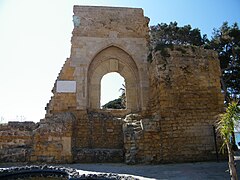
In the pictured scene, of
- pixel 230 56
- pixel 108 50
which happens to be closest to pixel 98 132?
pixel 108 50

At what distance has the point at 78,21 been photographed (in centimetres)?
1128

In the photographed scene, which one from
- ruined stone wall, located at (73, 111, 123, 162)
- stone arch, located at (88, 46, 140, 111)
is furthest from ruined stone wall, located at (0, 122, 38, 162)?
stone arch, located at (88, 46, 140, 111)

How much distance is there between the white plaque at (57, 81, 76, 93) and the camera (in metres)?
10.1

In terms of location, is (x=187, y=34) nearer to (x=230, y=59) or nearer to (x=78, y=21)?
(x=230, y=59)

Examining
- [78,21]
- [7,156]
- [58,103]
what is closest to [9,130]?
[7,156]

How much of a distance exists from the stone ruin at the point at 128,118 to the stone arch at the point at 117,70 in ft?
0.17

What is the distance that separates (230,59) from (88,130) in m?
11.6

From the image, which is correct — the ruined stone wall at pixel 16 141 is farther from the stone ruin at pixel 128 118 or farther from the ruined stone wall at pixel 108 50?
the ruined stone wall at pixel 108 50

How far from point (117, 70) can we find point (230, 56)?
9.08 m

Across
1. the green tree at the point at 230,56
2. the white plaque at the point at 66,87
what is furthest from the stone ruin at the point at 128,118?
the green tree at the point at 230,56

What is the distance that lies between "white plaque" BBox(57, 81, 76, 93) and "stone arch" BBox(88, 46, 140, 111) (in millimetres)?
932

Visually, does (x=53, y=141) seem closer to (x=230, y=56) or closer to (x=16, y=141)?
(x=16, y=141)

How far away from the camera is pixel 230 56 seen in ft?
50.7

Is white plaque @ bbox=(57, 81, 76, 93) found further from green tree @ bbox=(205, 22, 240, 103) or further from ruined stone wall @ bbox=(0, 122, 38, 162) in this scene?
green tree @ bbox=(205, 22, 240, 103)
